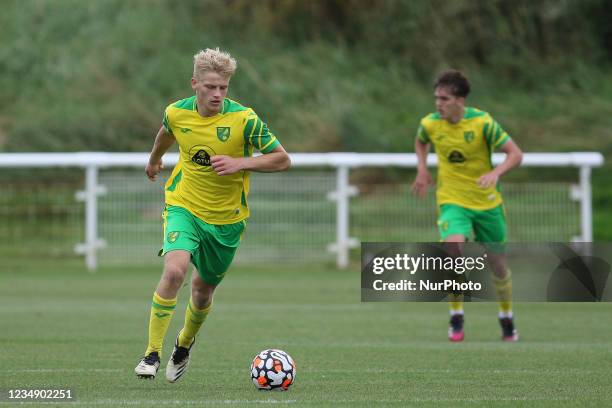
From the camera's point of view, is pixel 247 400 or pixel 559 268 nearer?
pixel 247 400

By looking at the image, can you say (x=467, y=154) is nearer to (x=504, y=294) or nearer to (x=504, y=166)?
(x=504, y=166)

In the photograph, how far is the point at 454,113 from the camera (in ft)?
38.8

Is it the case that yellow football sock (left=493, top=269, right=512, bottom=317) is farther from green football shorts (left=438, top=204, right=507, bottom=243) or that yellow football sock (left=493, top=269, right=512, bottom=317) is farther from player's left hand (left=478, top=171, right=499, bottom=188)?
player's left hand (left=478, top=171, right=499, bottom=188)

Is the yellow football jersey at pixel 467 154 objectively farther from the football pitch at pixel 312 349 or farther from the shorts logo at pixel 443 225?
the football pitch at pixel 312 349

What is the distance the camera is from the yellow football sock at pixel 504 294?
11789mm

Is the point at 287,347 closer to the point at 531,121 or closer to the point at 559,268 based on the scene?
the point at 559,268

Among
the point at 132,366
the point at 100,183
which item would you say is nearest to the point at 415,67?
the point at 100,183

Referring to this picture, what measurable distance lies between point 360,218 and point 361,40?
10851mm

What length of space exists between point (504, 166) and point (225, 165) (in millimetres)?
4093

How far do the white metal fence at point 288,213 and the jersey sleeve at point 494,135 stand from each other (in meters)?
9.15

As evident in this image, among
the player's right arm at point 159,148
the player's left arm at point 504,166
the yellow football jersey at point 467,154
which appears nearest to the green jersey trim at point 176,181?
the player's right arm at point 159,148

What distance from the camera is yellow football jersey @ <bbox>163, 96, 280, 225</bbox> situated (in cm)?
840

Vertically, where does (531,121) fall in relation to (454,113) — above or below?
above

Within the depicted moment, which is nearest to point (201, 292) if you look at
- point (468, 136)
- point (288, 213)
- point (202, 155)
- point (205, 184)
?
point (205, 184)
